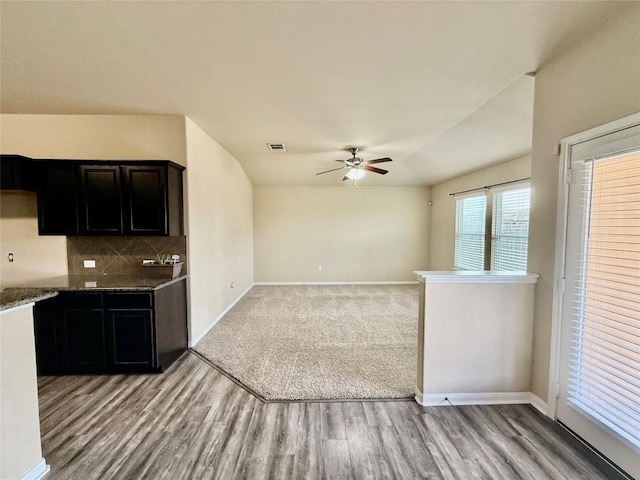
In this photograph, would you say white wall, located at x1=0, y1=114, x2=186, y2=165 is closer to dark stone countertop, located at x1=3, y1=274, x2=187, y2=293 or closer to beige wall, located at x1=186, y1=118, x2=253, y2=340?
beige wall, located at x1=186, y1=118, x2=253, y2=340

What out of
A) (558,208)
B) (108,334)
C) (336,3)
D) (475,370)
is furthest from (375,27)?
(108,334)

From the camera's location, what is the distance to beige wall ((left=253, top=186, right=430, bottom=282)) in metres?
7.25

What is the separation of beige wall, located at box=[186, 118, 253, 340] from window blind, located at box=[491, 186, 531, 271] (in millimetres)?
4394

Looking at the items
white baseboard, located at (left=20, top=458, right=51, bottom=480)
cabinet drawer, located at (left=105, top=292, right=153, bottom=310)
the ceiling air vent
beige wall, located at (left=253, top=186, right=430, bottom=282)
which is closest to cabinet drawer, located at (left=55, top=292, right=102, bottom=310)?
cabinet drawer, located at (left=105, top=292, right=153, bottom=310)

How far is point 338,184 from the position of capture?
7129 millimetres

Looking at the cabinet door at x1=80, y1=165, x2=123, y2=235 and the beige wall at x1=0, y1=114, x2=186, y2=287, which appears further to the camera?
the beige wall at x1=0, y1=114, x2=186, y2=287

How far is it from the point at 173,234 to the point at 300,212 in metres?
4.18

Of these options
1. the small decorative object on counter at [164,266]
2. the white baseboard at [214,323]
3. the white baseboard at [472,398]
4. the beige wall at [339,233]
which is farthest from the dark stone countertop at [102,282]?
the beige wall at [339,233]

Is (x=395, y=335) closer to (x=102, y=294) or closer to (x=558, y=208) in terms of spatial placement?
(x=558, y=208)

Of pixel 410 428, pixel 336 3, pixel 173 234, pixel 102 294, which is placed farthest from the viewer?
pixel 173 234

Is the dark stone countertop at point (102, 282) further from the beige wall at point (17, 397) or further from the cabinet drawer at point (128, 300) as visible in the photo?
the beige wall at point (17, 397)

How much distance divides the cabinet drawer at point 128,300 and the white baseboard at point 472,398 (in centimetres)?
270

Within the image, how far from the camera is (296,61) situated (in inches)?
89.6

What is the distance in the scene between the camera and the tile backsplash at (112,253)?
3.42m
